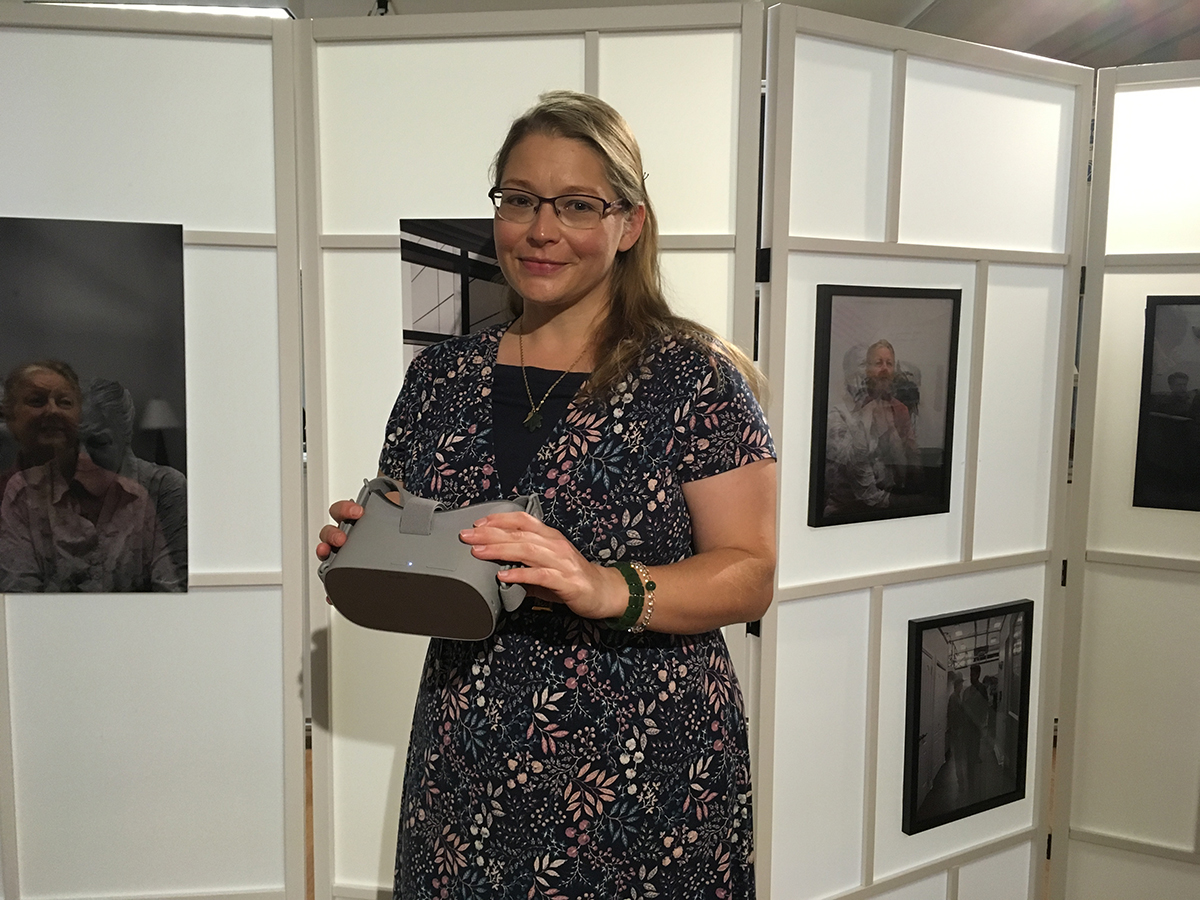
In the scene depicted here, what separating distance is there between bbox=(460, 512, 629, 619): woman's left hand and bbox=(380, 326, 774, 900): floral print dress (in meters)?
0.11

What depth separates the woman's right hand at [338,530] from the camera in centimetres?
114

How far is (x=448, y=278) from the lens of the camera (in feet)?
6.16

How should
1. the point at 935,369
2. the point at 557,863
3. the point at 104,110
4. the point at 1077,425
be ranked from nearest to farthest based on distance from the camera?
the point at 557,863 < the point at 104,110 < the point at 935,369 < the point at 1077,425

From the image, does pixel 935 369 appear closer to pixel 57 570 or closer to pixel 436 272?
pixel 436 272

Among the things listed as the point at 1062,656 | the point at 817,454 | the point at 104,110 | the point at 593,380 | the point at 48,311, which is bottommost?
the point at 1062,656

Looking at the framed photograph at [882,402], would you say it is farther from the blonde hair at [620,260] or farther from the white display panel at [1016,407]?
the blonde hair at [620,260]

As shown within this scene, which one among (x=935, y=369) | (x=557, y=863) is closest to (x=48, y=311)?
(x=557, y=863)

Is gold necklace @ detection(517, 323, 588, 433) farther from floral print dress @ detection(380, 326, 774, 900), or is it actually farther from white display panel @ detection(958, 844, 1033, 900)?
white display panel @ detection(958, 844, 1033, 900)

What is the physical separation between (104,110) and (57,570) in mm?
919

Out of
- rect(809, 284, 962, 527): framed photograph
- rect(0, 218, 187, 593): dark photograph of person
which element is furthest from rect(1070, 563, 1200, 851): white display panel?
rect(0, 218, 187, 593): dark photograph of person

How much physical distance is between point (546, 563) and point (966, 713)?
1.56 m

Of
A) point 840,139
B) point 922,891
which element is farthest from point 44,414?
point 922,891

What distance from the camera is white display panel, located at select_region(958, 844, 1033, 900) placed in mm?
2244

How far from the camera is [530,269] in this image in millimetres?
1220
